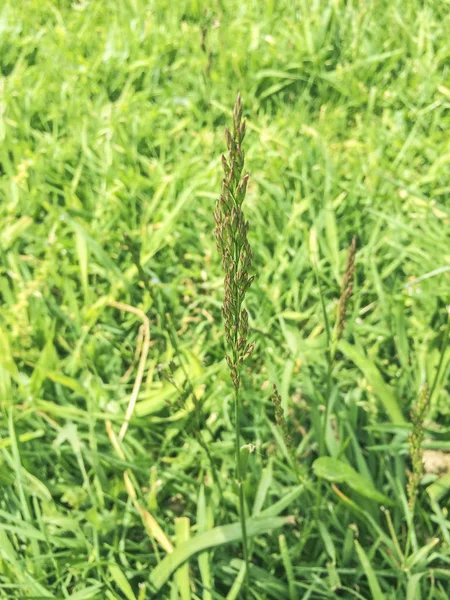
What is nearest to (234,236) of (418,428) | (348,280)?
(348,280)

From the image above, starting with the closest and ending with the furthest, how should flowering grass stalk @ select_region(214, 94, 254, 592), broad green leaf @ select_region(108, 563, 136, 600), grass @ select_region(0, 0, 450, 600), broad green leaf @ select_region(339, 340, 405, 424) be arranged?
flowering grass stalk @ select_region(214, 94, 254, 592) → broad green leaf @ select_region(108, 563, 136, 600) → grass @ select_region(0, 0, 450, 600) → broad green leaf @ select_region(339, 340, 405, 424)

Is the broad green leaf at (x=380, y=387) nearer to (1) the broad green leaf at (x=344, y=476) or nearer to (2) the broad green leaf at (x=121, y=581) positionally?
(1) the broad green leaf at (x=344, y=476)

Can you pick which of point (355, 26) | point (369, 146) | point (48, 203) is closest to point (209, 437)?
point (48, 203)

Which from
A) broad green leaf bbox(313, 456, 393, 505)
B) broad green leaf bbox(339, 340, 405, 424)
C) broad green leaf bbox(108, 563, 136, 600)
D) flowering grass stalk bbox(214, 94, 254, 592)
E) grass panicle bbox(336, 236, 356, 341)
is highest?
flowering grass stalk bbox(214, 94, 254, 592)

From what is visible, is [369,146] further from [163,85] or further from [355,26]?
[163,85]

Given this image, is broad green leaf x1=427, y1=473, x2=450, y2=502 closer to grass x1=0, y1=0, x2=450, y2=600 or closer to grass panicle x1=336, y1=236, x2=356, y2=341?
grass x1=0, y1=0, x2=450, y2=600

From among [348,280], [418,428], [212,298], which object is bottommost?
[212,298]

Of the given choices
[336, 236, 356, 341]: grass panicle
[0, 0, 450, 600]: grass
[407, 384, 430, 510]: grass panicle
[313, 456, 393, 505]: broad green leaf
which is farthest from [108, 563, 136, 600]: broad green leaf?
[336, 236, 356, 341]: grass panicle

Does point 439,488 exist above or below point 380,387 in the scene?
below

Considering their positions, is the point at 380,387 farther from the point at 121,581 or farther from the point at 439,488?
the point at 121,581
